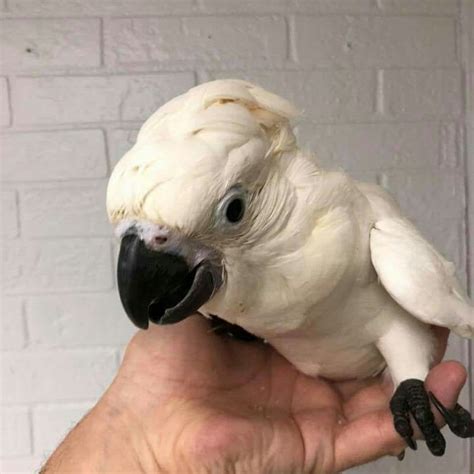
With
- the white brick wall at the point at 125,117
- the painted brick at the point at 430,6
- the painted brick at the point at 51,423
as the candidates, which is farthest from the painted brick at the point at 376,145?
the painted brick at the point at 51,423

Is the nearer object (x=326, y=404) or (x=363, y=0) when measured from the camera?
(x=326, y=404)

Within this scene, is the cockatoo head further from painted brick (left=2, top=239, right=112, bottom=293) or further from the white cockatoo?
painted brick (left=2, top=239, right=112, bottom=293)

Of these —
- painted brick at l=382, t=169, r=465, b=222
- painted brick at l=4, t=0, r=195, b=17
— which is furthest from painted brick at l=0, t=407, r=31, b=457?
painted brick at l=382, t=169, r=465, b=222

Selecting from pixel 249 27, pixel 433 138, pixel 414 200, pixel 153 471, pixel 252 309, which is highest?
pixel 249 27

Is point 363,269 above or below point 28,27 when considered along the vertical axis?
below

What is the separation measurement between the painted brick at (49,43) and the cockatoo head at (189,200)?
0.63 m

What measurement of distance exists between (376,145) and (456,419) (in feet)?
2.14

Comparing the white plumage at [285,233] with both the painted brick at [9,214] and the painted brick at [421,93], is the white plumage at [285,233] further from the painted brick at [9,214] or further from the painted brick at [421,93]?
the painted brick at [9,214]

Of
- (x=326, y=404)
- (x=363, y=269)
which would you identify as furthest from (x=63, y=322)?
(x=363, y=269)

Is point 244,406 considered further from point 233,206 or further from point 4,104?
point 4,104

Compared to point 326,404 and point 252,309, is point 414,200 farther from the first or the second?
point 252,309

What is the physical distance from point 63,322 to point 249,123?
0.81 metres

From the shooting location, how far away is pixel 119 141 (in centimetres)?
130

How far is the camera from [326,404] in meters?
1.02
